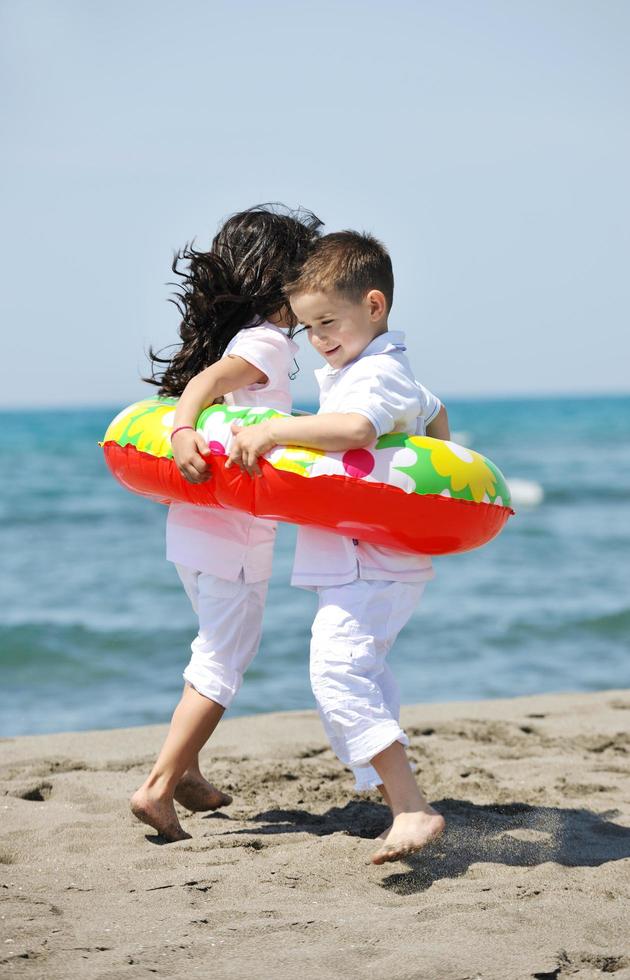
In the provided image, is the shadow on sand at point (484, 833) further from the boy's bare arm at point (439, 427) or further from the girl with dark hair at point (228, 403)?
the boy's bare arm at point (439, 427)

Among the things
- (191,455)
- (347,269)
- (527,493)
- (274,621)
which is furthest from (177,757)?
(527,493)

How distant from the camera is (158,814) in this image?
11.3 ft

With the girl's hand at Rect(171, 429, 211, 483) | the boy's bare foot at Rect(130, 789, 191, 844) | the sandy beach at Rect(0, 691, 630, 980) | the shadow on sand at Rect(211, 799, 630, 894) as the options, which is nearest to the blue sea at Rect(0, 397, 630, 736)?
the sandy beach at Rect(0, 691, 630, 980)

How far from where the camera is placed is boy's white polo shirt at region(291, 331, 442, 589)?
319 centimetres

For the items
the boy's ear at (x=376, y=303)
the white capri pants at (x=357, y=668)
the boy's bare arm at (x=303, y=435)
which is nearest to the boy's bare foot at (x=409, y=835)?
the white capri pants at (x=357, y=668)

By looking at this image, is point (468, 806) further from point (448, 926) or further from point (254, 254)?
point (254, 254)

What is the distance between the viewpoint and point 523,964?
2.47 m

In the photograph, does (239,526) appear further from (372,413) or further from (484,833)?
(484,833)

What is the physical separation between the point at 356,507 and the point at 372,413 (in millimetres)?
272

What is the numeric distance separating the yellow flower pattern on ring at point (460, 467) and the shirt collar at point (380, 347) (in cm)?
28

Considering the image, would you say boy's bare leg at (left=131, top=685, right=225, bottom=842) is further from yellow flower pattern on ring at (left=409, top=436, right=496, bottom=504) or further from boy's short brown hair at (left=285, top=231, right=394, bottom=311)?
boy's short brown hair at (left=285, top=231, right=394, bottom=311)

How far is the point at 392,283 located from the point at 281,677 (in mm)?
3990

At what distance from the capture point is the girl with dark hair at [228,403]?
348cm

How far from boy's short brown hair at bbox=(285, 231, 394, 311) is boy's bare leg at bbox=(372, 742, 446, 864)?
1.32 metres
